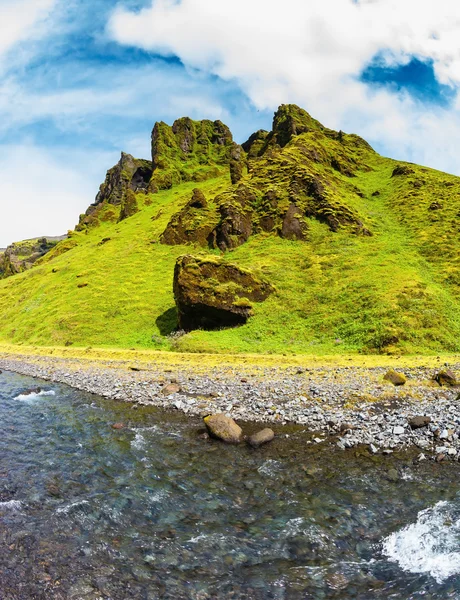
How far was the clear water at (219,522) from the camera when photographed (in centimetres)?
930

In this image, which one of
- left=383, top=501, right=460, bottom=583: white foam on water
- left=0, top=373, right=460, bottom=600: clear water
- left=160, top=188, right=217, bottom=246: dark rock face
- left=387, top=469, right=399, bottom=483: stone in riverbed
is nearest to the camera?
left=0, top=373, right=460, bottom=600: clear water

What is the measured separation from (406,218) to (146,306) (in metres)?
63.4

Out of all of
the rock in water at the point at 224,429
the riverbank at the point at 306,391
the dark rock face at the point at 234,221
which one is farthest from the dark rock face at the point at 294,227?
the rock in water at the point at 224,429

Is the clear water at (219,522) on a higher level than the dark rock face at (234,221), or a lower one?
lower

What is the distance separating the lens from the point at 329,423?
1933 centimetres

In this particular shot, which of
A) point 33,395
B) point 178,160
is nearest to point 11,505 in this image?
point 33,395

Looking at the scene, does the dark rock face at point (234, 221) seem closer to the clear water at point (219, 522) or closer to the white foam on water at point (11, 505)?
the clear water at point (219, 522)

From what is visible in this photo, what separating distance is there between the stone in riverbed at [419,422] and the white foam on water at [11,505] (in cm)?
1716

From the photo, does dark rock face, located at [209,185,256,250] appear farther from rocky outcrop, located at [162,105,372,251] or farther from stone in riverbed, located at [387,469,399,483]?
stone in riverbed, located at [387,469,399,483]

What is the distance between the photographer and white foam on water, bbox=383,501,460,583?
32.2 ft

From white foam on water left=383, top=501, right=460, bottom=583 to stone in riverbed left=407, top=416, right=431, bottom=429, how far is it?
605cm

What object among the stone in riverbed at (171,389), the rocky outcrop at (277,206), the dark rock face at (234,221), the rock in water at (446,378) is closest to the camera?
the rock in water at (446,378)

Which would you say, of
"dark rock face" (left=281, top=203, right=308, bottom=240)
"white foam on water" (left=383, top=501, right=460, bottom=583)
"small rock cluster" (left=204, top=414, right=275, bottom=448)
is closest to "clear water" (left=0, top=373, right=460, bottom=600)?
"white foam on water" (left=383, top=501, right=460, bottom=583)

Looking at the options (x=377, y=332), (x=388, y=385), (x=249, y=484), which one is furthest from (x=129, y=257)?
(x=249, y=484)
